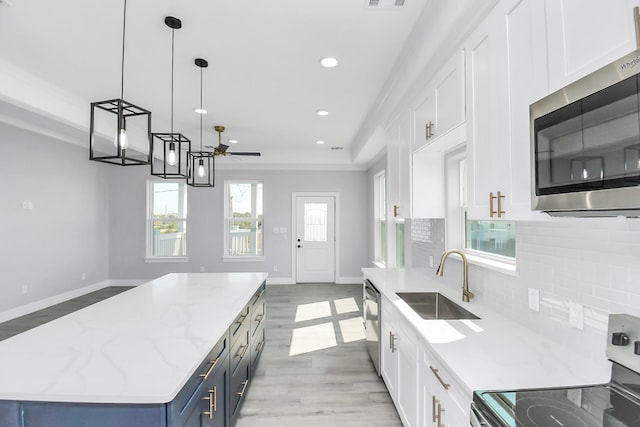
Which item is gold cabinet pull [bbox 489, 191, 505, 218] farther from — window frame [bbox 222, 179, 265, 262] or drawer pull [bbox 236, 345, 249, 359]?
window frame [bbox 222, 179, 265, 262]

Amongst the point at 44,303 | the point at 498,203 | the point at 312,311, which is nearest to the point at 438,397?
the point at 498,203

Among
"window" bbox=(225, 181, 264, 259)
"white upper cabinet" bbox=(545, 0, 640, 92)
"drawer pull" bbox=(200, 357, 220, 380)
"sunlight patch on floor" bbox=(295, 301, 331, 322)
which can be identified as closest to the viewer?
"white upper cabinet" bbox=(545, 0, 640, 92)

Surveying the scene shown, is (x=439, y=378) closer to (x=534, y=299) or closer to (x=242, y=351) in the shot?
(x=534, y=299)

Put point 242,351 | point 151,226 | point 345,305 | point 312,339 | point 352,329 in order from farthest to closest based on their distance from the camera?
1. point 151,226
2. point 345,305
3. point 352,329
4. point 312,339
5. point 242,351

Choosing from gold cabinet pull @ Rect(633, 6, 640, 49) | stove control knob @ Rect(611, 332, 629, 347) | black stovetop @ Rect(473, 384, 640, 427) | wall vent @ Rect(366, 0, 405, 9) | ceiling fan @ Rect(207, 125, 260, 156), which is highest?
wall vent @ Rect(366, 0, 405, 9)

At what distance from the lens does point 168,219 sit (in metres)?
6.57

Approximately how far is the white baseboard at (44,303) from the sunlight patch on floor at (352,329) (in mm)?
4593

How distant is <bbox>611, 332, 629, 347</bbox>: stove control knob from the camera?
1066mm

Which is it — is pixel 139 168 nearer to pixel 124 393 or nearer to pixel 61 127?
pixel 61 127

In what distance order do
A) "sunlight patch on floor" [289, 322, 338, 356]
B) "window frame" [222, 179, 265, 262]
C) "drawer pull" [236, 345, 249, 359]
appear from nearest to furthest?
1. "drawer pull" [236, 345, 249, 359]
2. "sunlight patch on floor" [289, 322, 338, 356]
3. "window frame" [222, 179, 265, 262]

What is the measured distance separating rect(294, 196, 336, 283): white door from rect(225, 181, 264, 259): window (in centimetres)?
90

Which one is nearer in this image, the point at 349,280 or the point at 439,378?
the point at 439,378

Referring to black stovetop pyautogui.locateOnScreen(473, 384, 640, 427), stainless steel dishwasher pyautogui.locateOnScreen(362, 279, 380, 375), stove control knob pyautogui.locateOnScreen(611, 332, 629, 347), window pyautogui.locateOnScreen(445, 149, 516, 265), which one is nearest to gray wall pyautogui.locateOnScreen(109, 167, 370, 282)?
stainless steel dishwasher pyautogui.locateOnScreen(362, 279, 380, 375)

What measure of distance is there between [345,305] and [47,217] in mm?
4969
